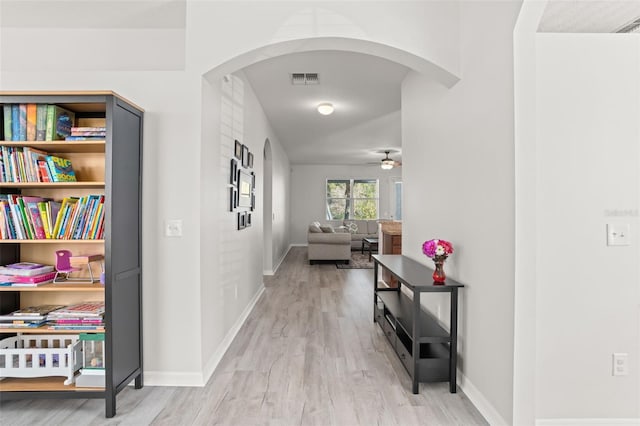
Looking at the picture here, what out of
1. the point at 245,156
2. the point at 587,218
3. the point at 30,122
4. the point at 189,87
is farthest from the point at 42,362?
the point at 587,218

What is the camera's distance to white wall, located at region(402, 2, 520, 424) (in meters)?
1.96

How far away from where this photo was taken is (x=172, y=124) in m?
2.57

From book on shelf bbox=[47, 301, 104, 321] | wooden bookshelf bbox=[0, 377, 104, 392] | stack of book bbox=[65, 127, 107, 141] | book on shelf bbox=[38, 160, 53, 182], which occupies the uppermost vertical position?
stack of book bbox=[65, 127, 107, 141]

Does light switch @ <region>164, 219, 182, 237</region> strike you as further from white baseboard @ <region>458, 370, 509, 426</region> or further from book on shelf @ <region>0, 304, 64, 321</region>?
white baseboard @ <region>458, 370, 509, 426</region>

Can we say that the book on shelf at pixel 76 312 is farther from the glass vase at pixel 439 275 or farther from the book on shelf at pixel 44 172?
the glass vase at pixel 439 275

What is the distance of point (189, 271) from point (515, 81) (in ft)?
7.61

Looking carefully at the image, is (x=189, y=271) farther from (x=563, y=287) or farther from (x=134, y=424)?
(x=563, y=287)

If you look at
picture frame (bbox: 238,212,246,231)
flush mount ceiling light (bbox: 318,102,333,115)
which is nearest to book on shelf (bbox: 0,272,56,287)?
picture frame (bbox: 238,212,246,231)

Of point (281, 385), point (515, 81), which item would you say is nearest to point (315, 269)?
point (281, 385)

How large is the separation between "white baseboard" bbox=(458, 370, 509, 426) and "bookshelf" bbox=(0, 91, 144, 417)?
7.21 feet

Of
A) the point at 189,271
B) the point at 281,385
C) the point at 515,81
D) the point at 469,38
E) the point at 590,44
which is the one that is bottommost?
the point at 281,385

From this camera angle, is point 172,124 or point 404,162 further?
point 404,162

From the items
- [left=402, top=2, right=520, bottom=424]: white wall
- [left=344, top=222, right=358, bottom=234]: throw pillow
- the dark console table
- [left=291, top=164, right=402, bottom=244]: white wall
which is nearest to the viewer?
[left=402, top=2, right=520, bottom=424]: white wall

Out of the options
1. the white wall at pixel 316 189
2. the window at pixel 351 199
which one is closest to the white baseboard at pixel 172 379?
the white wall at pixel 316 189
